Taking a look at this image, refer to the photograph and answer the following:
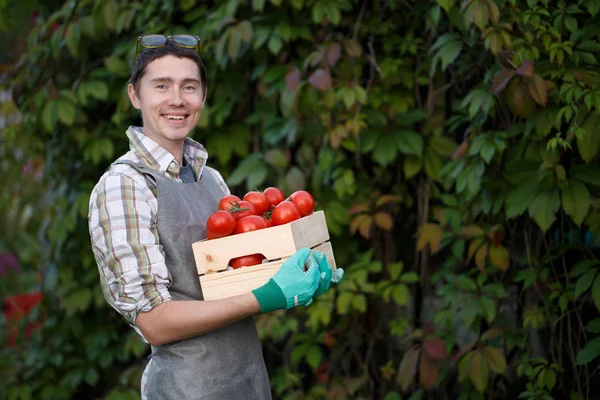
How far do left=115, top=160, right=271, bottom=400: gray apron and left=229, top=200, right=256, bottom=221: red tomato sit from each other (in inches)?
3.7

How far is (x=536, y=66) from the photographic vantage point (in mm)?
2641

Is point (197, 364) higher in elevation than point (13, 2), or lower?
lower

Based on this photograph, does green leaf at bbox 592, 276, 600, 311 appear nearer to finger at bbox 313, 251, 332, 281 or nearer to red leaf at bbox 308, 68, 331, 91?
finger at bbox 313, 251, 332, 281

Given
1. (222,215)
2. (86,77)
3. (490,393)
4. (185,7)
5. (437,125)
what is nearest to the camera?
(222,215)

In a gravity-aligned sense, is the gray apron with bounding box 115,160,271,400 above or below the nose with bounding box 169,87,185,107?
below

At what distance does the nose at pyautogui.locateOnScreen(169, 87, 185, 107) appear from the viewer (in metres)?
2.01

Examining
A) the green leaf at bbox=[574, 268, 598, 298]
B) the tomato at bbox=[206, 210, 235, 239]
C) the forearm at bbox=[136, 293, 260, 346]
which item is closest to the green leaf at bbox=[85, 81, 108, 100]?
the tomato at bbox=[206, 210, 235, 239]

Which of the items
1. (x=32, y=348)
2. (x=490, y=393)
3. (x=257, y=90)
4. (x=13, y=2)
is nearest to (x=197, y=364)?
(x=490, y=393)

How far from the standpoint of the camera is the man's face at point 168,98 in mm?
2014

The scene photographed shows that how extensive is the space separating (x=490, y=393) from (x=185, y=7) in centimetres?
217

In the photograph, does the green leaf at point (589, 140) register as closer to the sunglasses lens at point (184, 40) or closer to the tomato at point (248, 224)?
the tomato at point (248, 224)

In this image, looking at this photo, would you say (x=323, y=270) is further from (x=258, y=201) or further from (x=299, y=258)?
(x=258, y=201)

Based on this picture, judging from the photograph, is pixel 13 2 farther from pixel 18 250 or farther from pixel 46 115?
pixel 18 250

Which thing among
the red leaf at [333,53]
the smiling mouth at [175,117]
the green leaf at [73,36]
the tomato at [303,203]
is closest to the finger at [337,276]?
the tomato at [303,203]
